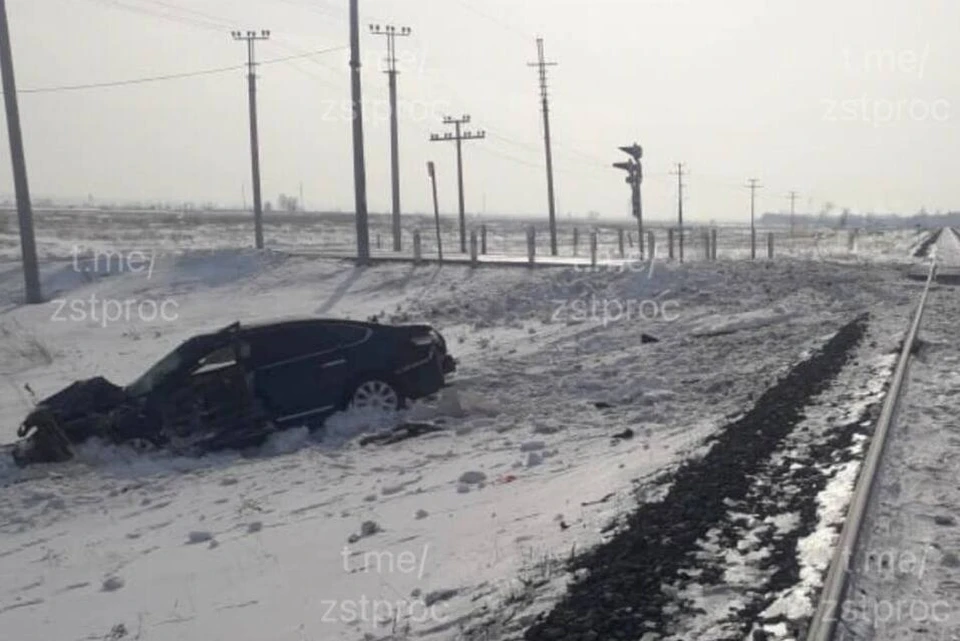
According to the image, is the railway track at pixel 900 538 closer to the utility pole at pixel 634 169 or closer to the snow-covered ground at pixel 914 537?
the snow-covered ground at pixel 914 537

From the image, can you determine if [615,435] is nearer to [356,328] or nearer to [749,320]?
[356,328]

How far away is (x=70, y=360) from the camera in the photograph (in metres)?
22.1

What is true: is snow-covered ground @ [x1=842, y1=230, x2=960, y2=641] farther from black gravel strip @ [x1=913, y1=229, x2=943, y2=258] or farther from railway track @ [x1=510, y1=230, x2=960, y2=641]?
black gravel strip @ [x1=913, y1=229, x2=943, y2=258]

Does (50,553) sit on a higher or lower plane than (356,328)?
lower

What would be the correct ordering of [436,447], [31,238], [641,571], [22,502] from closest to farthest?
[641,571]
[22,502]
[436,447]
[31,238]

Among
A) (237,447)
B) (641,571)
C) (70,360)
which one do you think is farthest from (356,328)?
(70,360)

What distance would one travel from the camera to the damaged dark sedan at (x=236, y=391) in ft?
35.6

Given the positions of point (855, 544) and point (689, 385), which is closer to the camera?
point (855, 544)

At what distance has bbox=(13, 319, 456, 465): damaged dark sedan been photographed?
10836mm

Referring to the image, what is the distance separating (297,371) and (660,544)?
6390mm

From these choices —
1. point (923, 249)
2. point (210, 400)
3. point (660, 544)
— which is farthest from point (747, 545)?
point (923, 249)

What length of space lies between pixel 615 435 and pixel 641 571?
15.1 feet

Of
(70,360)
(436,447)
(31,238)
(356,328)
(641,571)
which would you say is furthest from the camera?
(31,238)

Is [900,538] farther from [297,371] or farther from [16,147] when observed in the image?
[16,147]
